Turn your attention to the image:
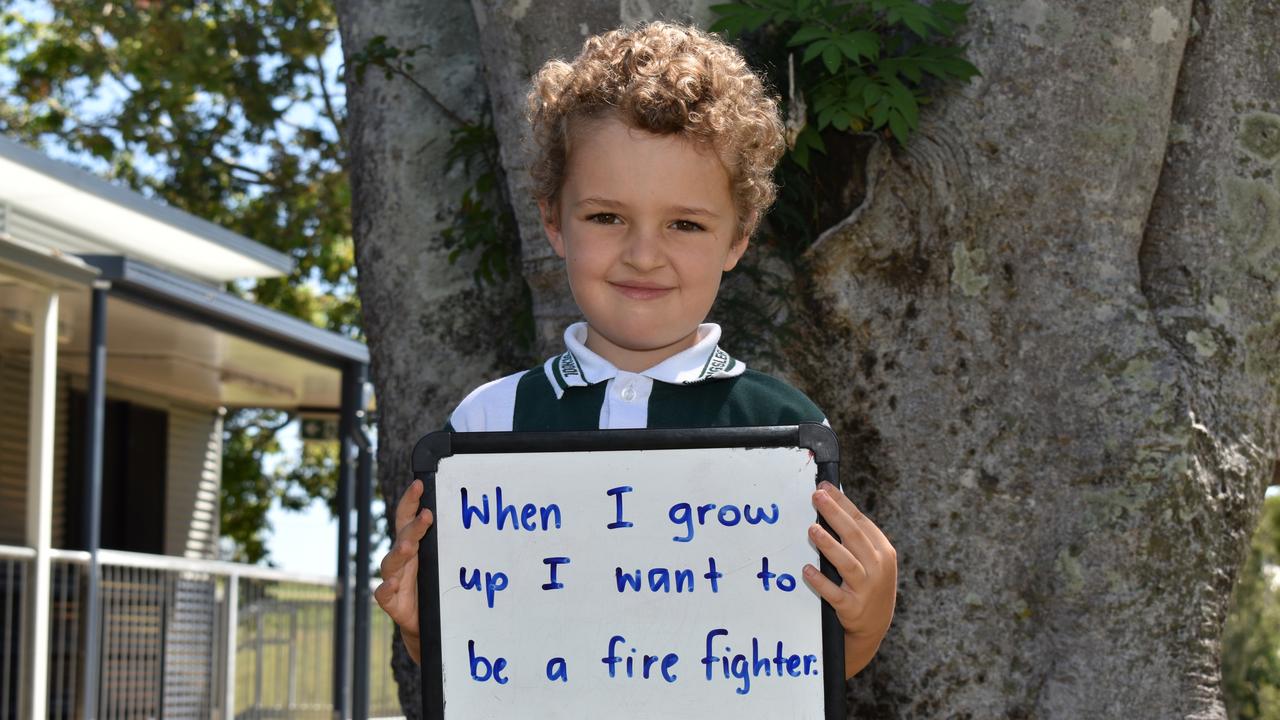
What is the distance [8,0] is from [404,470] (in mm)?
17331

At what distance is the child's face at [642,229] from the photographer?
2.70 m

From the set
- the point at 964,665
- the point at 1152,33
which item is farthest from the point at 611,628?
the point at 1152,33

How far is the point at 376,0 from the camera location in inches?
199

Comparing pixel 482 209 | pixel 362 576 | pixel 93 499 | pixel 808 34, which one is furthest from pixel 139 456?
pixel 808 34

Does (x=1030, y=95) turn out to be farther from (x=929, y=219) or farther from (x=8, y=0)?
(x=8, y=0)

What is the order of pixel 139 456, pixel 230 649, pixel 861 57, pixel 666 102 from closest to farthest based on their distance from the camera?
pixel 666 102 < pixel 861 57 < pixel 230 649 < pixel 139 456

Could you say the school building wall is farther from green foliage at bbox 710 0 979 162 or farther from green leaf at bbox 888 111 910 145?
green leaf at bbox 888 111 910 145

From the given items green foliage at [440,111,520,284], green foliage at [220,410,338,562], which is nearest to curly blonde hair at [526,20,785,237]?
green foliage at [440,111,520,284]

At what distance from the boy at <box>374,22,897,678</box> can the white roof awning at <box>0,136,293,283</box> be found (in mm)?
8938

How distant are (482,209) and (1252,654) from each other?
10.1 m

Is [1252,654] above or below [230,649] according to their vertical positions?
below

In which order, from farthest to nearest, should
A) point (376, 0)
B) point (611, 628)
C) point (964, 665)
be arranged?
point (376, 0), point (964, 665), point (611, 628)

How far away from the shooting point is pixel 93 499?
417 inches

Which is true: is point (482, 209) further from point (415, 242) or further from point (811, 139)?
point (811, 139)
